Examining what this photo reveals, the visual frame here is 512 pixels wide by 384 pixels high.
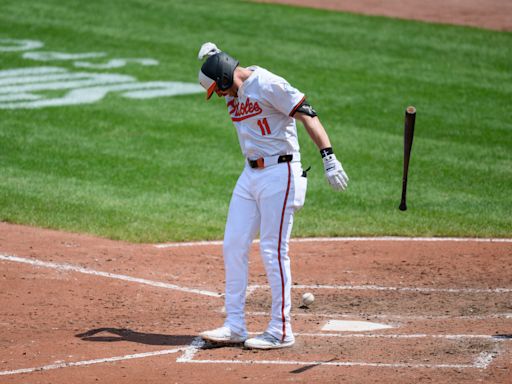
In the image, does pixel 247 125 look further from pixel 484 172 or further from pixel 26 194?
pixel 484 172

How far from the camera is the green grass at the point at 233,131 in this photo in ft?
33.8

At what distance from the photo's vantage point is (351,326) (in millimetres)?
6852

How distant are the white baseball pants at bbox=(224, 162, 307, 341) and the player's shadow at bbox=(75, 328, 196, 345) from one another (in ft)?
1.20

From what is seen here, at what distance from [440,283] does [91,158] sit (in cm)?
552

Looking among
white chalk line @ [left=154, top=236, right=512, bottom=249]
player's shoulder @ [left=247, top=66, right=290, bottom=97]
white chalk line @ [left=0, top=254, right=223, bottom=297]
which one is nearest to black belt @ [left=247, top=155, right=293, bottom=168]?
player's shoulder @ [left=247, top=66, right=290, bottom=97]

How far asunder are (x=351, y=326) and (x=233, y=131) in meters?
6.70

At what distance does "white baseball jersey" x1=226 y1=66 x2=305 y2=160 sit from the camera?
244 inches

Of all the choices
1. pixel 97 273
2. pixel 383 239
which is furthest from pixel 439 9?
pixel 97 273

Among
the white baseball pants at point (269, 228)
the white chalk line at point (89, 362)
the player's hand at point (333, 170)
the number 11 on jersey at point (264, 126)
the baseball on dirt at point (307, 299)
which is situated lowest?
the white chalk line at point (89, 362)

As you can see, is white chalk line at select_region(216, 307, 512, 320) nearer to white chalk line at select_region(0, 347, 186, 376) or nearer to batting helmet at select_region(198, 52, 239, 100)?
white chalk line at select_region(0, 347, 186, 376)

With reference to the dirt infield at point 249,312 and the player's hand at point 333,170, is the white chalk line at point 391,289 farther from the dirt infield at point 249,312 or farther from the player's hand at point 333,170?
the player's hand at point 333,170

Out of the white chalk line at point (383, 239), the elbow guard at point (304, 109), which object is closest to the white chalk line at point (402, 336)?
the elbow guard at point (304, 109)

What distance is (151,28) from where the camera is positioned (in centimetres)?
1803

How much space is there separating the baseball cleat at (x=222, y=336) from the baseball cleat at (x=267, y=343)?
12 centimetres
